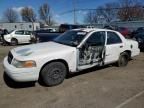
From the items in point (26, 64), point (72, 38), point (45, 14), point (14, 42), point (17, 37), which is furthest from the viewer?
point (45, 14)

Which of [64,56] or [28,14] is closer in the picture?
[64,56]

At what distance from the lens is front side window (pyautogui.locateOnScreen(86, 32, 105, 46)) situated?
21.1 feet

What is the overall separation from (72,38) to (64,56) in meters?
1.04

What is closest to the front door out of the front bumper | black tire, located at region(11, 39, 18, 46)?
the front bumper

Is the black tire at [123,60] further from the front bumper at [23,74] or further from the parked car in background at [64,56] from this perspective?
the front bumper at [23,74]

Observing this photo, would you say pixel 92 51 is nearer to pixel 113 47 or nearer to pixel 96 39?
pixel 96 39

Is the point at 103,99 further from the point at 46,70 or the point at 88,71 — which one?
the point at 88,71

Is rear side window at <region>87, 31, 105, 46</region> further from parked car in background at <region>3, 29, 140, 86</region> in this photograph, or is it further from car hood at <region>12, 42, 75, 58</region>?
car hood at <region>12, 42, 75, 58</region>

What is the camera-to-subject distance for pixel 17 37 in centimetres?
1817

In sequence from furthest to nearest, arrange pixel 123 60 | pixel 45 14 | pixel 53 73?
1. pixel 45 14
2. pixel 123 60
3. pixel 53 73

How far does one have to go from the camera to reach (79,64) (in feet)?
20.2

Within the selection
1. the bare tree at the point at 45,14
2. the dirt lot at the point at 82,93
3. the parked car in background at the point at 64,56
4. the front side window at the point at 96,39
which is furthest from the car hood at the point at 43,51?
the bare tree at the point at 45,14

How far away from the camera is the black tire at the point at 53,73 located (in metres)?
5.52

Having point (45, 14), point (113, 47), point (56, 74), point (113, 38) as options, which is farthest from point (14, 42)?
point (45, 14)
